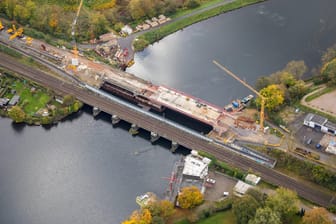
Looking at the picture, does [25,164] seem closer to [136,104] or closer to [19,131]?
[19,131]

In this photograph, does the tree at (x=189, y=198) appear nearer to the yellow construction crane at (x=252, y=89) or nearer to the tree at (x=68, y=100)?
the yellow construction crane at (x=252, y=89)

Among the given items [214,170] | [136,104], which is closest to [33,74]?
[136,104]

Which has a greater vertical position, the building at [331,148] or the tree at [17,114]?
the building at [331,148]

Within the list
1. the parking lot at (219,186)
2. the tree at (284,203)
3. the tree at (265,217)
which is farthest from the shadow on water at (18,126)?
the tree at (284,203)

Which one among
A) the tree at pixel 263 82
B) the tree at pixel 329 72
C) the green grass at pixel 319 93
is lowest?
the tree at pixel 263 82

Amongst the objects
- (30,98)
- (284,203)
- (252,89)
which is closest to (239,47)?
(252,89)

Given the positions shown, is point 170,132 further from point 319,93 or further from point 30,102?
point 319,93
